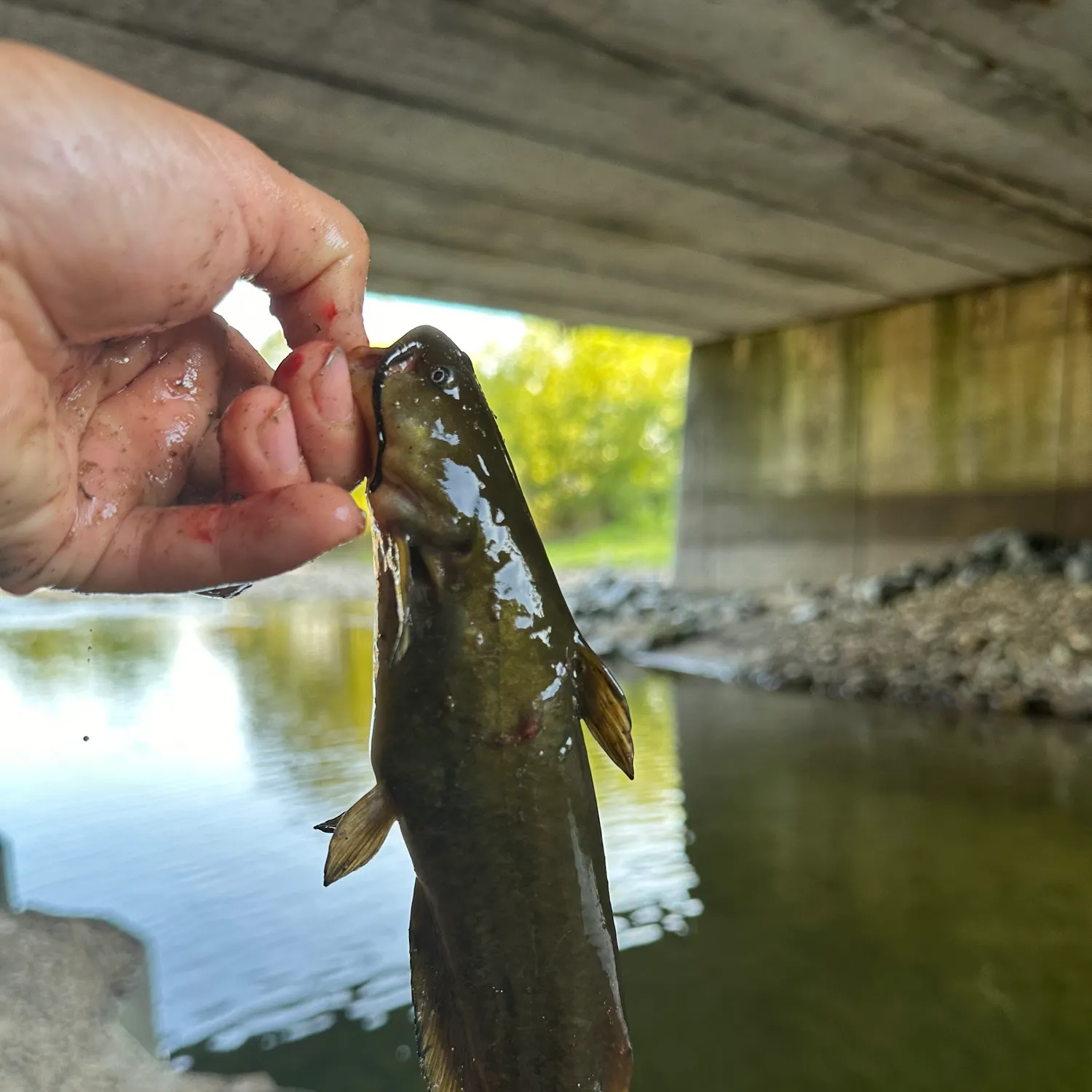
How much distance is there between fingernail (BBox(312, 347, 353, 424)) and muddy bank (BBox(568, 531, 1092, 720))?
7.34 m

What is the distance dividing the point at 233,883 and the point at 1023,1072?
300 centimetres

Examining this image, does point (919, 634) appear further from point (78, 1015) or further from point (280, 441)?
point (280, 441)

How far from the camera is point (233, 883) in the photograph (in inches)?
169

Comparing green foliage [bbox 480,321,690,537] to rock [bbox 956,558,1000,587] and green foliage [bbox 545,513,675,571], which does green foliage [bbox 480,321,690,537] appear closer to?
green foliage [bbox 545,513,675,571]

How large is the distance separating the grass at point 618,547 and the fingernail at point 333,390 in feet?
73.4

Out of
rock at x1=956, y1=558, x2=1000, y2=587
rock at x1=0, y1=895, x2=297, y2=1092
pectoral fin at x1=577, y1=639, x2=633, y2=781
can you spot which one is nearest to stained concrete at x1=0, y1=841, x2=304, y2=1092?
rock at x1=0, y1=895, x2=297, y2=1092

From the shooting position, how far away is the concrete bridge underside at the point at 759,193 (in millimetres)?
5195

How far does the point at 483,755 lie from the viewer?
160 cm

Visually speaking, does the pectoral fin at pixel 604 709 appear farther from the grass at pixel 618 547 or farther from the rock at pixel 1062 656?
the grass at pixel 618 547

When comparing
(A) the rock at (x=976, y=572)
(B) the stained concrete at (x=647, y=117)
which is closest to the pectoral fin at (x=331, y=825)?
(B) the stained concrete at (x=647, y=117)

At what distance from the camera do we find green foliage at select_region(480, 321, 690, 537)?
28906mm

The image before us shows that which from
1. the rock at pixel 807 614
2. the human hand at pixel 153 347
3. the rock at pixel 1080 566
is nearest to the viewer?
the human hand at pixel 153 347

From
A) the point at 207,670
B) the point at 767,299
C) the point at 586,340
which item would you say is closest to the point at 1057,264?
the point at 767,299

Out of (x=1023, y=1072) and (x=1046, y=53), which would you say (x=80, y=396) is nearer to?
(x=1023, y=1072)
